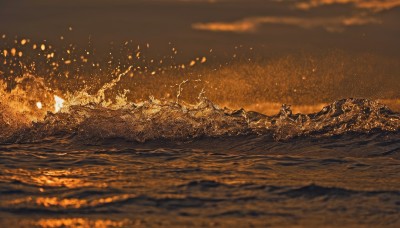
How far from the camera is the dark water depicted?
18.8ft

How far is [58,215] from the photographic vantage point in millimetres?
5672

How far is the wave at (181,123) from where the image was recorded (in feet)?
29.8

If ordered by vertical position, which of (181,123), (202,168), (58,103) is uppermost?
(58,103)

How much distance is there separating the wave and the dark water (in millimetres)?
13

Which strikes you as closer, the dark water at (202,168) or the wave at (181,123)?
the dark water at (202,168)

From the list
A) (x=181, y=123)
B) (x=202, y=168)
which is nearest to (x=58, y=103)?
(x=181, y=123)

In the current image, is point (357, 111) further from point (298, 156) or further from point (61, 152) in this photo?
point (61, 152)

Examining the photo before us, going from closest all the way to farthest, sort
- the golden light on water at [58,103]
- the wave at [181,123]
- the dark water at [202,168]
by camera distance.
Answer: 1. the dark water at [202,168]
2. the wave at [181,123]
3. the golden light on water at [58,103]

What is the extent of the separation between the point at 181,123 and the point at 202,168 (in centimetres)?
205

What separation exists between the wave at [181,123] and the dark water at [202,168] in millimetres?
13

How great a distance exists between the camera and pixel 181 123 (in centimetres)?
933

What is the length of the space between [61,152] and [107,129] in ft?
3.37

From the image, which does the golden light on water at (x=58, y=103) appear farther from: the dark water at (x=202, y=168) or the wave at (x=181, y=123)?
the dark water at (x=202, y=168)

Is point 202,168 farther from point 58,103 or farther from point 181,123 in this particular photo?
point 58,103
